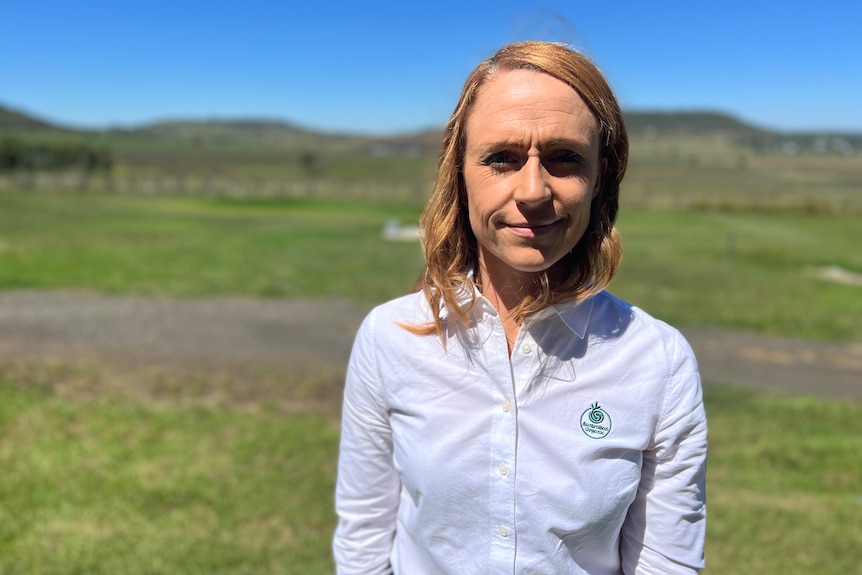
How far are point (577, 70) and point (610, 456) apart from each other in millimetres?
766

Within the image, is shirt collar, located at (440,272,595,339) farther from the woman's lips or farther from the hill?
the hill

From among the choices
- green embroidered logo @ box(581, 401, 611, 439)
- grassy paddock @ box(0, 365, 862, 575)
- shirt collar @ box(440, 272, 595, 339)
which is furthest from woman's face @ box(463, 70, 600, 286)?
grassy paddock @ box(0, 365, 862, 575)

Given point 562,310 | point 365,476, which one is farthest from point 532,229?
point 365,476

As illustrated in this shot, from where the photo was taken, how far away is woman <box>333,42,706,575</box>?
1.45 metres

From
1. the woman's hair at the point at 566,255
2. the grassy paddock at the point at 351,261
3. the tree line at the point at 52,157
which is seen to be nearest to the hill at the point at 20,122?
the tree line at the point at 52,157

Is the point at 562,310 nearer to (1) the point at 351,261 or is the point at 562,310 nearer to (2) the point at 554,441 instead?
(2) the point at 554,441

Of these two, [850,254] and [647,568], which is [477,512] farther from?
[850,254]

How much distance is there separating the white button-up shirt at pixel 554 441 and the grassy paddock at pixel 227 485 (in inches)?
101

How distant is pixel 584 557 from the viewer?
155cm

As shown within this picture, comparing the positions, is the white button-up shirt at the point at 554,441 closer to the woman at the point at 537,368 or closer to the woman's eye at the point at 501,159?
the woman at the point at 537,368

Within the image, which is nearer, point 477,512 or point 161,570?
point 477,512

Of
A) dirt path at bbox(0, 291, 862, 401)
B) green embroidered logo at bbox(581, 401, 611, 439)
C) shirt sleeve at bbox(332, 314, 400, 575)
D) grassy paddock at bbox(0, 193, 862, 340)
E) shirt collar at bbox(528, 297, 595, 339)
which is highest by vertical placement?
shirt collar at bbox(528, 297, 595, 339)

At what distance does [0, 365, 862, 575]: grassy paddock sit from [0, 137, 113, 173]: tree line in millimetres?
63425

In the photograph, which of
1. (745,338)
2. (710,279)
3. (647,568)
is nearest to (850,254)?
(710,279)
